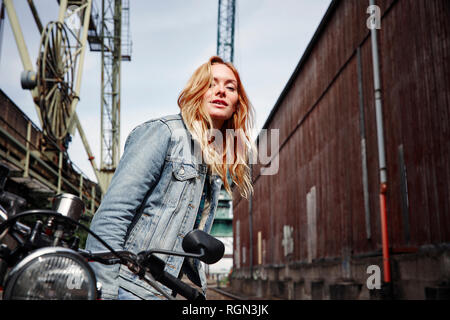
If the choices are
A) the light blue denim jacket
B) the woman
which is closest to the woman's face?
the woman

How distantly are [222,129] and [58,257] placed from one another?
1.37 metres

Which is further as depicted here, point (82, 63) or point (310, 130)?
point (310, 130)

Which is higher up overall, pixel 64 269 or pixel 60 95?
pixel 60 95

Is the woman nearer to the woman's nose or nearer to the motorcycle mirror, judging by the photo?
the woman's nose

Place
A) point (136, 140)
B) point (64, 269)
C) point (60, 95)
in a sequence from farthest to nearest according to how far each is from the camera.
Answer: point (60, 95)
point (136, 140)
point (64, 269)

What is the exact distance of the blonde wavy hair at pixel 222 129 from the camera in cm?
221

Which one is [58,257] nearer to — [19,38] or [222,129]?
[222,129]

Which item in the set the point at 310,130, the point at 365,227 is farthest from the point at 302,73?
the point at 365,227

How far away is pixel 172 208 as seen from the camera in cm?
204

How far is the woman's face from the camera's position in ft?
7.57

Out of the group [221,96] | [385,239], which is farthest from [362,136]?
[221,96]

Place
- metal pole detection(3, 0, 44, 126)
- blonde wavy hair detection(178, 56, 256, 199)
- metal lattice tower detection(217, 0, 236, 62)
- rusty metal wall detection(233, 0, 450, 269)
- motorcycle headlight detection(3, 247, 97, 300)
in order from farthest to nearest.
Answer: metal lattice tower detection(217, 0, 236, 62), metal pole detection(3, 0, 44, 126), rusty metal wall detection(233, 0, 450, 269), blonde wavy hair detection(178, 56, 256, 199), motorcycle headlight detection(3, 247, 97, 300)

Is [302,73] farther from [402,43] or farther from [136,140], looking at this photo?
[136,140]

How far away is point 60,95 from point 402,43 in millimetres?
9869
